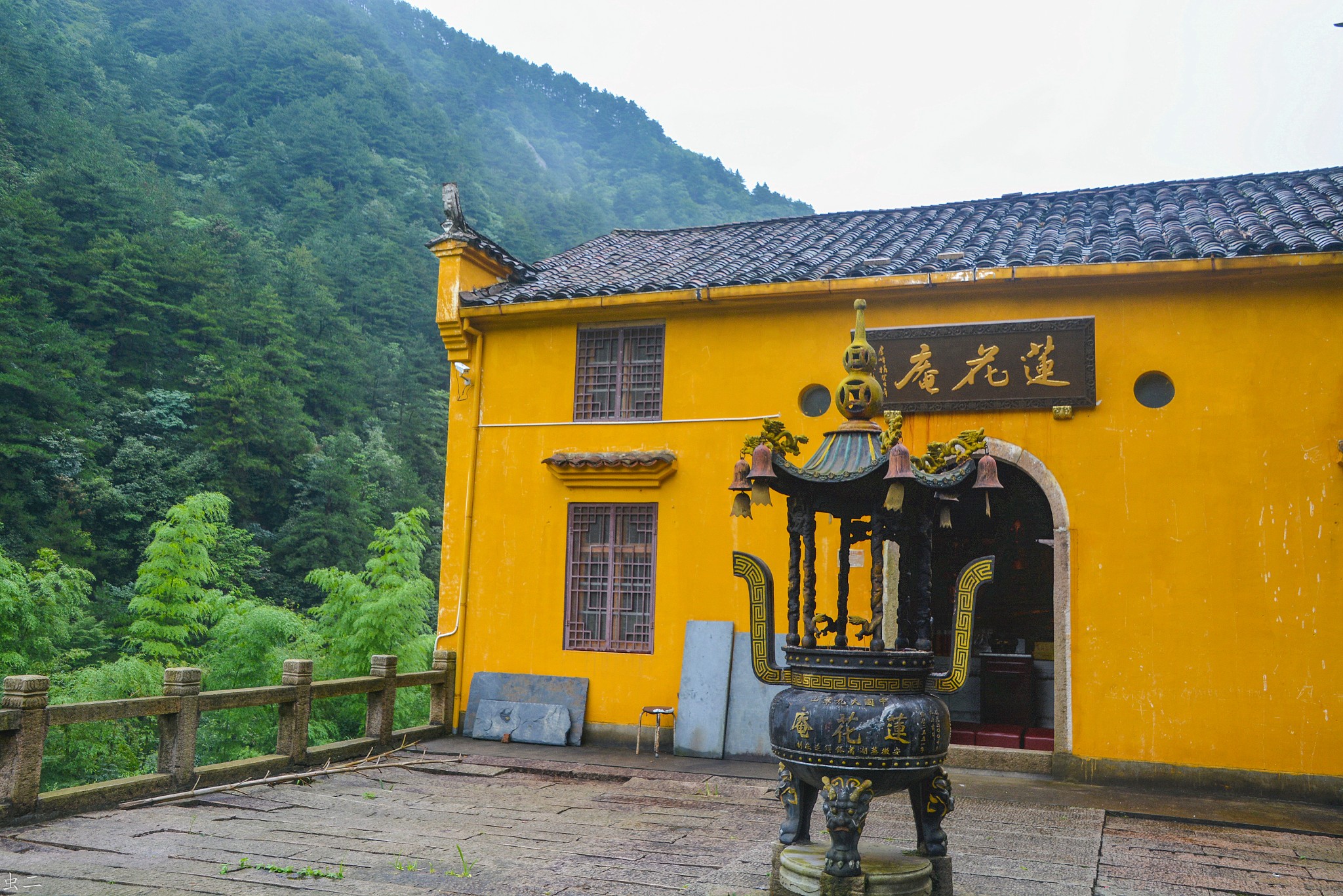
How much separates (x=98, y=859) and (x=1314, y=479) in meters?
9.90

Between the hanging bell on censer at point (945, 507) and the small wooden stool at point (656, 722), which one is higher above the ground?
the hanging bell on censer at point (945, 507)

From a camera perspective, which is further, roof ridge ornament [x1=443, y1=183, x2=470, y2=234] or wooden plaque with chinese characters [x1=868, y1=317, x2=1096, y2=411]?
roof ridge ornament [x1=443, y1=183, x2=470, y2=234]

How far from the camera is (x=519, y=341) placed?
11.9m

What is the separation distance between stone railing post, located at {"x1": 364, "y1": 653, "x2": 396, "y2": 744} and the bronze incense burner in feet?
19.2

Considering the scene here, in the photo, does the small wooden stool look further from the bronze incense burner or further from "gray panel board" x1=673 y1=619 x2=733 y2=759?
the bronze incense burner

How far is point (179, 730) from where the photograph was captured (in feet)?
25.7

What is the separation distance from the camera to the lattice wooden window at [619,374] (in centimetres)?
1130

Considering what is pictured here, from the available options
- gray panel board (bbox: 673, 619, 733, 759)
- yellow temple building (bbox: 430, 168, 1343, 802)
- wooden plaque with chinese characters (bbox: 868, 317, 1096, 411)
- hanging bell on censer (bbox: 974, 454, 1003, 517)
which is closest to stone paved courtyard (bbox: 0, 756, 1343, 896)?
gray panel board (bbox: 673, 619, 733, 759)

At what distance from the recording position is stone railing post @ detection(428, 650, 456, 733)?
11.2m

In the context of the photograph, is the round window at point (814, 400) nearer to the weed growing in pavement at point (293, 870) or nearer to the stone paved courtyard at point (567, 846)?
the stone paved courtyard at point (567, 846)

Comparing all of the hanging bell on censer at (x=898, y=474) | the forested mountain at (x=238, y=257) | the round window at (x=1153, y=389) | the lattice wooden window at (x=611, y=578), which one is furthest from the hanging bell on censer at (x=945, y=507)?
the forested mountain at (x=238, y=257)

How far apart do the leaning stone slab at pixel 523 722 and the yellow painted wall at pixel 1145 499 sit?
0.42 m

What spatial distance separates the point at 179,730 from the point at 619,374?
5.79 metres

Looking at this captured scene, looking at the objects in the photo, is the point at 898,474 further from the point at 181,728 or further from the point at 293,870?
the point at 181,728
